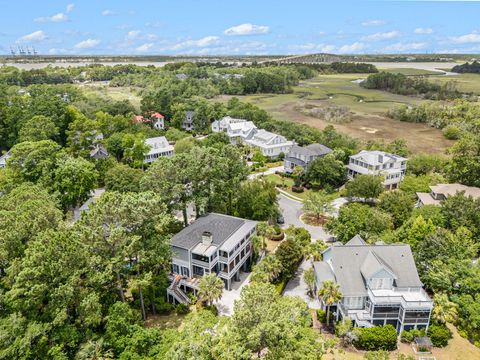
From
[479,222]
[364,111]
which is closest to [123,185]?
[479,222]

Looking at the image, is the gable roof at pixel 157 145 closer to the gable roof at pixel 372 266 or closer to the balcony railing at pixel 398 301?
the gable roof at pixel 372 266

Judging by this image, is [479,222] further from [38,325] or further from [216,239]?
[38,325]

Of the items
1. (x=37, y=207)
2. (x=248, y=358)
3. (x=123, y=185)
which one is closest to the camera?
(x=248, y=358)

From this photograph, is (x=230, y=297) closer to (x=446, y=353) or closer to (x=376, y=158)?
(x=446, y=353)

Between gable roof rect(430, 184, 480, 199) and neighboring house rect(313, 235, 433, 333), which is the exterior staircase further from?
gable roof rect(430, 184, 480, 199)

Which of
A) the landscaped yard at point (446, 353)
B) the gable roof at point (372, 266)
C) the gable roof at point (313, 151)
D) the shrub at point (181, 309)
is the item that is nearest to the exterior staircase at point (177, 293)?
the shrub at point (181, 309)

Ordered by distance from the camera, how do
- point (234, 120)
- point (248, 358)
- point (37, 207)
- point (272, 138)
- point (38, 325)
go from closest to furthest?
1. point (248, 358)
2. point (38, 325)
3. point (37, 207)
4. point (272, 138)
5. point (234, 120)

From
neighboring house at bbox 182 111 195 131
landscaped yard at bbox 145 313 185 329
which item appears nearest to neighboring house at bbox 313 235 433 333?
landscaped yard at bbox 145 313 185 329
